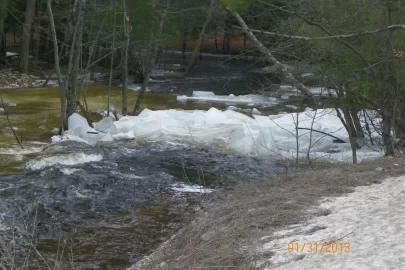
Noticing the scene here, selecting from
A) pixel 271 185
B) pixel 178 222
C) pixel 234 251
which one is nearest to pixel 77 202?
pixel 178 222

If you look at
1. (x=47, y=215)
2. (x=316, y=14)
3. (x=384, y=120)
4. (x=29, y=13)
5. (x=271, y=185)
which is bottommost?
(x=47, y=215)

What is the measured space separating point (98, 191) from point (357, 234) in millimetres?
5864

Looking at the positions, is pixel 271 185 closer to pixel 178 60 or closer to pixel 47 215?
pixel 47 215

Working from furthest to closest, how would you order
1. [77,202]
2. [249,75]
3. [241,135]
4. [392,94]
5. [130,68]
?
1. [249,75]
2. [130,68]
3. [241,135]
4. [392,94]
5. [77,202]

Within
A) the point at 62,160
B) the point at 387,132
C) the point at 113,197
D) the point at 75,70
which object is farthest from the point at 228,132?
the point at 113,197

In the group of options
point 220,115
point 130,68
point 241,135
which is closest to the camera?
point 241,135

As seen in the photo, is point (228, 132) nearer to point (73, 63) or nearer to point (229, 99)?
point (73, 63)

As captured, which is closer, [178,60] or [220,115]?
[220,115]

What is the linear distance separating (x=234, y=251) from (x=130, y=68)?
87.8 feet

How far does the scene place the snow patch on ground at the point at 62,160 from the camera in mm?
11352

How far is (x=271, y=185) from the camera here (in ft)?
26.6
